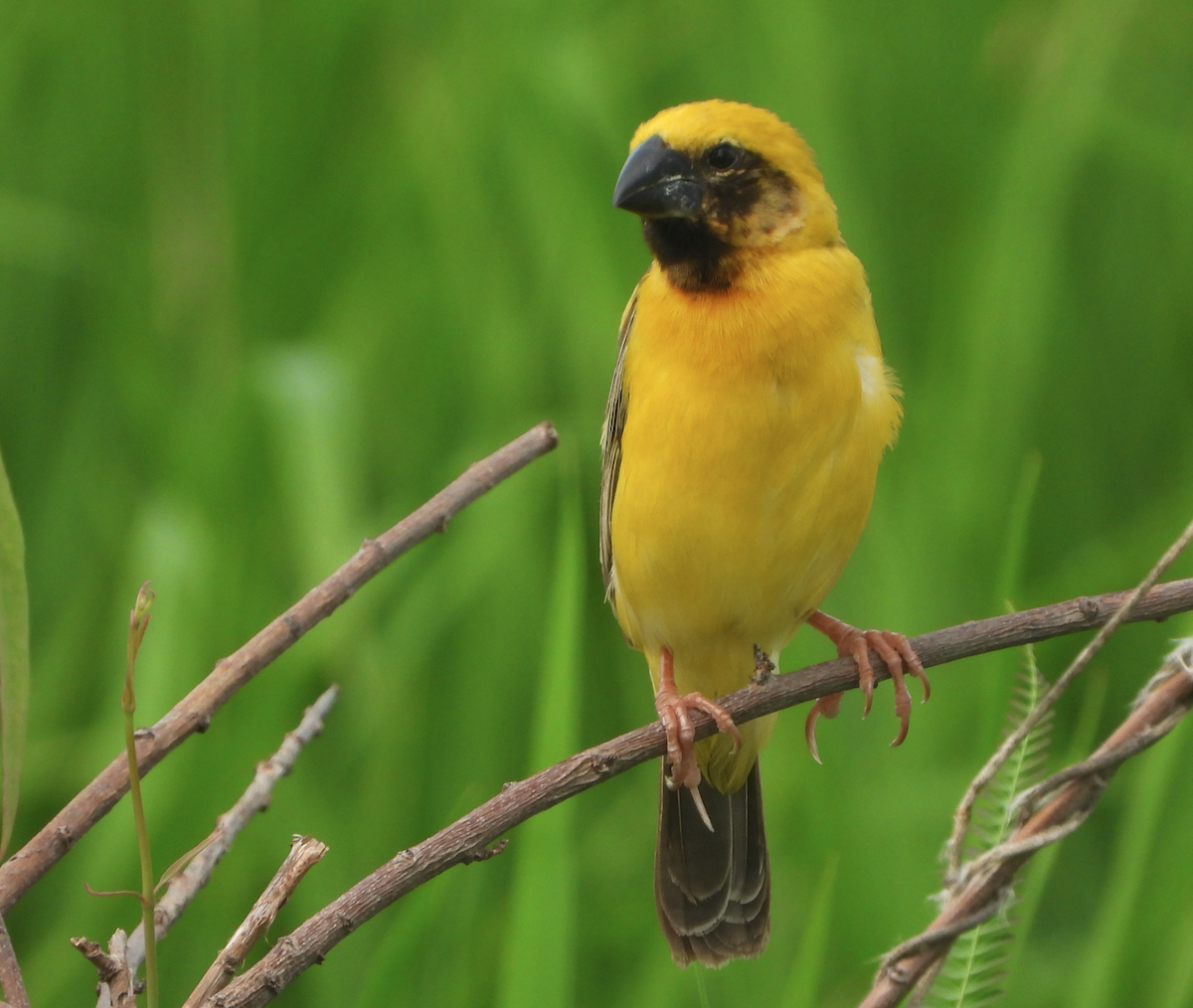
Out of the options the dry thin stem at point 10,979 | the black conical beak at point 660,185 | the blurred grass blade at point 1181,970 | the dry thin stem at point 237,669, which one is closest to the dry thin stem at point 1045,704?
the dry thin stem at point 237,669

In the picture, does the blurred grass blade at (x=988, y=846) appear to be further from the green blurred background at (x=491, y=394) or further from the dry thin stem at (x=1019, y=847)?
the green blurred background at (x=491, y=394)

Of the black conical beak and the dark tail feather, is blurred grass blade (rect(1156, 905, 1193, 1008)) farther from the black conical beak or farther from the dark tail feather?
the black conical beak

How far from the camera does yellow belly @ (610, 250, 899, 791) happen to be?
8.53 feet

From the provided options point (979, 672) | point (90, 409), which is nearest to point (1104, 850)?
point (979, 672)

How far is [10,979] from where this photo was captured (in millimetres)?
1282

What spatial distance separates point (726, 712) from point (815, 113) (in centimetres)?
235

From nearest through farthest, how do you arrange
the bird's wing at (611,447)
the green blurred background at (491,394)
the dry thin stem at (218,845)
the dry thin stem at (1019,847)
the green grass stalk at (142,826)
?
the green grass stalk at (142,826), the dry thin stem at (218,845), the dry thin stem at (1019,847), the bird's wing at (611,447), the green blurred background at (491,394)

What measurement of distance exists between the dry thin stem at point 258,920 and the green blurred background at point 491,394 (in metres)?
1.48

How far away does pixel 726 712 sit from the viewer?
6.59 feet

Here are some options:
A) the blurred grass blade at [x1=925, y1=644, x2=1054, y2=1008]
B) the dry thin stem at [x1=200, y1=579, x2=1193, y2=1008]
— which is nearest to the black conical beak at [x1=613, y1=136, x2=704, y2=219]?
the dry thin stem at [x1=200, y1=579, x2=1193, y2=1008]

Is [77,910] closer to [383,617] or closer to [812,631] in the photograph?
[383,617]

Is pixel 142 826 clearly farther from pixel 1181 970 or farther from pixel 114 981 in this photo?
pixel 1181 970

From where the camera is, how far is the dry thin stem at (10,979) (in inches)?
49.8

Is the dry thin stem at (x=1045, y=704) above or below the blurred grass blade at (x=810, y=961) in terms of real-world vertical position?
above
